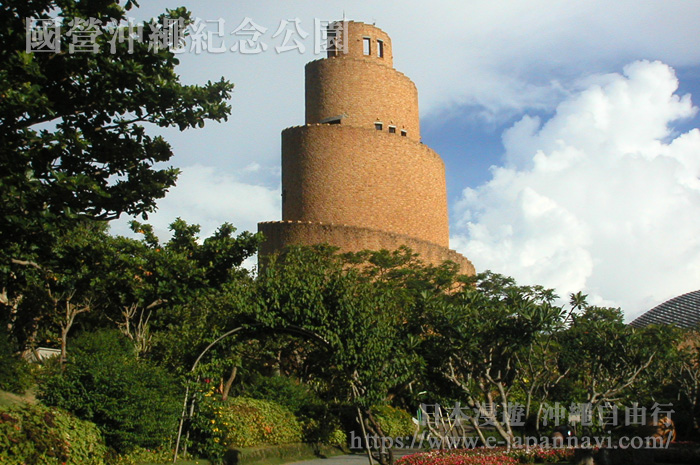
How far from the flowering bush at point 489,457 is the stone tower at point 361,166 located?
13382mm

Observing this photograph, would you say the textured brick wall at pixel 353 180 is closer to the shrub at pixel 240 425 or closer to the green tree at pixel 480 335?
the shrub at pixel 240 425

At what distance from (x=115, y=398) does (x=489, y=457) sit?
21.9ft

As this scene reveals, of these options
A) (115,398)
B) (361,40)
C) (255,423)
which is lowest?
(255,423)

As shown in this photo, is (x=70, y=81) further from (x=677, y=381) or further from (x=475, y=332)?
(x=677, y=381)

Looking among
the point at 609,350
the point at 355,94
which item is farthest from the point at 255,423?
the point at 355,94

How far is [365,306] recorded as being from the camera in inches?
466

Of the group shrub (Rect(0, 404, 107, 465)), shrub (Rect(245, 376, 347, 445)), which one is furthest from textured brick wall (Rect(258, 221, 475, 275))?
shrub (Rect(0, 404, 107, 465))

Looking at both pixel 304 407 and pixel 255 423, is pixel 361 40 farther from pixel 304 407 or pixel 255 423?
pixel 255 423

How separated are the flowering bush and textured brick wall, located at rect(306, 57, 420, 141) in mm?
20091

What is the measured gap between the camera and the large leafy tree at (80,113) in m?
8.88

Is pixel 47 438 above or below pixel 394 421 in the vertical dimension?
above

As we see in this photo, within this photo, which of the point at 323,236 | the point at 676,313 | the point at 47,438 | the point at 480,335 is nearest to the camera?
the point at 47,438

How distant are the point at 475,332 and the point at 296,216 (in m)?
17.5

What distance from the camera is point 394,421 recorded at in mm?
19375
